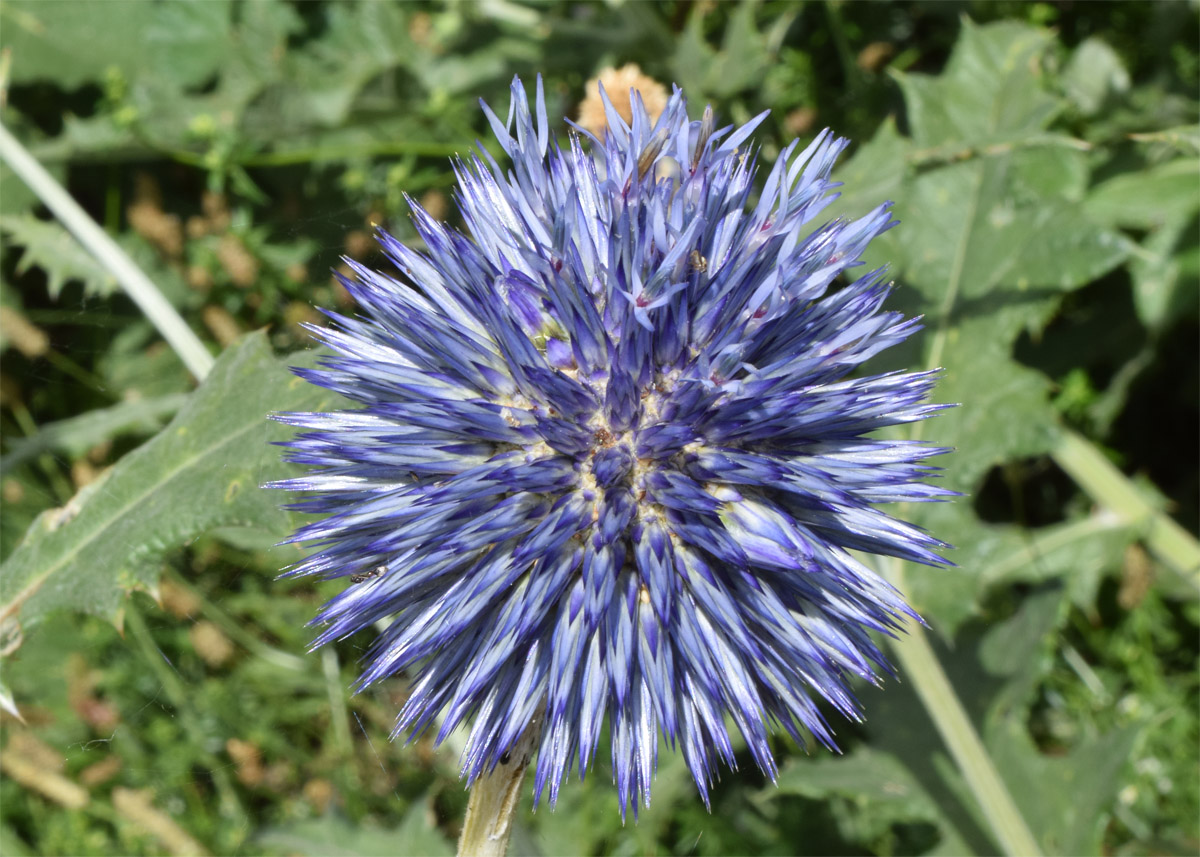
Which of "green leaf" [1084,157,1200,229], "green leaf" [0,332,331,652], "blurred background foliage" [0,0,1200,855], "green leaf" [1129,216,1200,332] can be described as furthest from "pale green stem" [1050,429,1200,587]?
"green leaf" [0,332,331,652]

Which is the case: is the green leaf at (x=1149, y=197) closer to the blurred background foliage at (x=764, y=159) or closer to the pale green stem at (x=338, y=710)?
the blurred background foliage at (x=764, y=159)

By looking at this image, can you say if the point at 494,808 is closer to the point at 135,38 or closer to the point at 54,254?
the point at 54,254

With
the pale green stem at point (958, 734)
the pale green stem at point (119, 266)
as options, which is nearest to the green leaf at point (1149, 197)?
the pale green stem at point (958, 734)

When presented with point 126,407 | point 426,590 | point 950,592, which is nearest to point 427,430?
point 426,590

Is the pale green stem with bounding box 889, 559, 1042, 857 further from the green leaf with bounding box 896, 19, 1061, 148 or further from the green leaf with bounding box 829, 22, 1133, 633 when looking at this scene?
the green leaf with bounding box 896, 19, 1061, 148

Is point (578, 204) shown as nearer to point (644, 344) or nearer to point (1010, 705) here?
point (644, 344)

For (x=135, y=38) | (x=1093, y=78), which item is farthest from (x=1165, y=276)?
(x=135, y=38)
